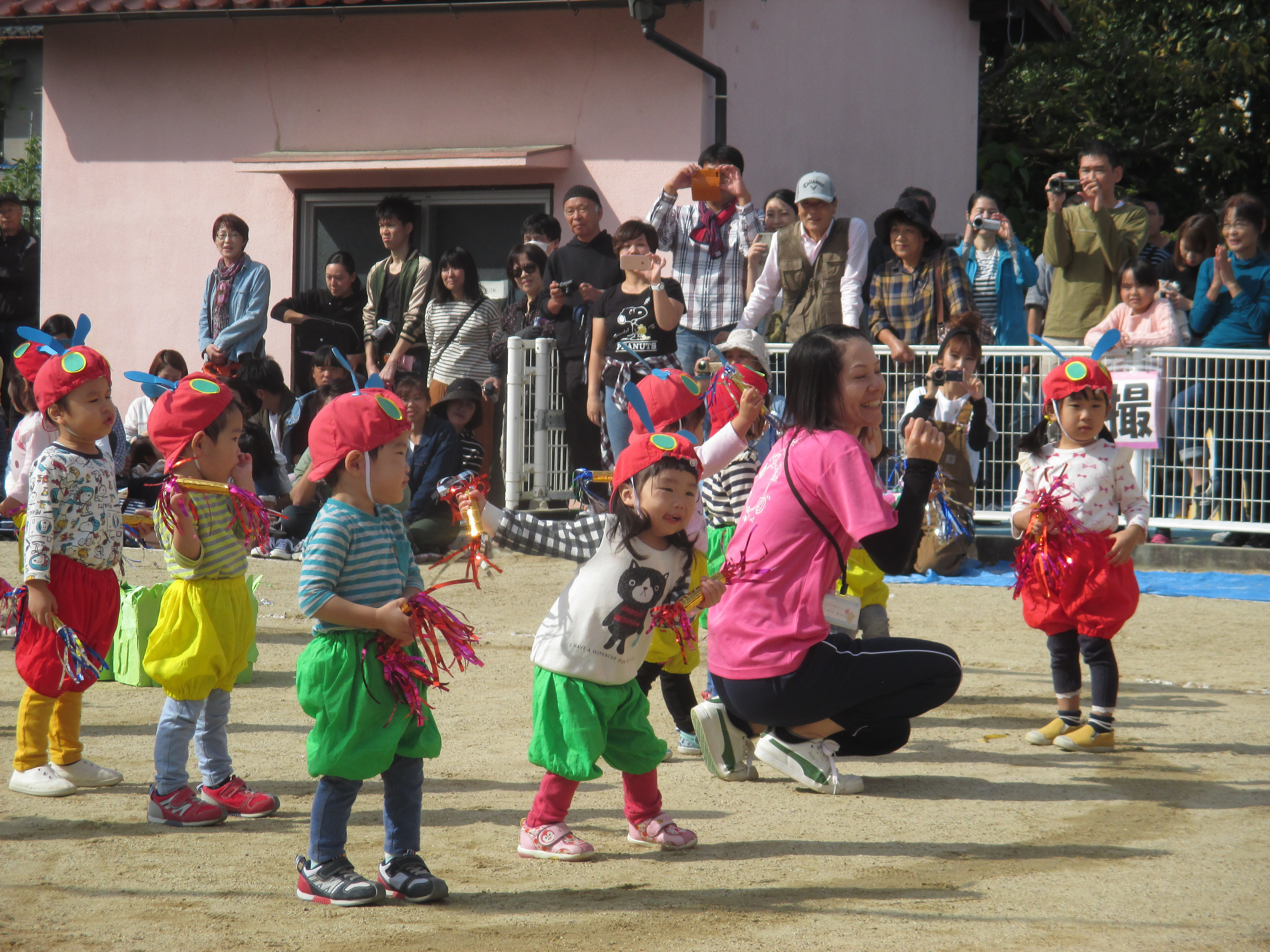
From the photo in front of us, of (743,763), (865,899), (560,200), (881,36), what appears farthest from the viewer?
(881,36)

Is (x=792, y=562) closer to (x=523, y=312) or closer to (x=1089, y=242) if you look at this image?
(x=1089, y=242)

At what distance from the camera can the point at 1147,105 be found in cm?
1734

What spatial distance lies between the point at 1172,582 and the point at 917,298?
2428mm

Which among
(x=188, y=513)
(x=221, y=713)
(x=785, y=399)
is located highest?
(x=785, y=399)

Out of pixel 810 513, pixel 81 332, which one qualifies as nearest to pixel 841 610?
pixel 810 513

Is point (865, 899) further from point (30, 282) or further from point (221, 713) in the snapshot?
point (30, 282)

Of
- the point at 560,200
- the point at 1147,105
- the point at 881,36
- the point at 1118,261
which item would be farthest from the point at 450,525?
the point at 1147,105

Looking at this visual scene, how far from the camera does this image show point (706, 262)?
9812 mm

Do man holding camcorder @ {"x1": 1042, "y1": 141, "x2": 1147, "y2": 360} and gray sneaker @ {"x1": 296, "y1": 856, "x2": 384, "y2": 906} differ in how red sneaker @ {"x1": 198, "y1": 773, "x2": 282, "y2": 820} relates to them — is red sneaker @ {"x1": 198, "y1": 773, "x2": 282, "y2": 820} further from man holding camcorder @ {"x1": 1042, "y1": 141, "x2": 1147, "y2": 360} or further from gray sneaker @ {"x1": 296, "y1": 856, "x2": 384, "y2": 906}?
man holding camcorder @ {"x1": 1042, "y1": 141, "x2": 1147, "y2": 360}

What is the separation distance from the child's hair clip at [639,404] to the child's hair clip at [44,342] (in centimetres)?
202

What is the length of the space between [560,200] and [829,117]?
308cm

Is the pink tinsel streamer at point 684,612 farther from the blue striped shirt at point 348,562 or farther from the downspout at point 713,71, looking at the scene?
the downspout at point 713,71

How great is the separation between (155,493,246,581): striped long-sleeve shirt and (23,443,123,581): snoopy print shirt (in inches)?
11.8

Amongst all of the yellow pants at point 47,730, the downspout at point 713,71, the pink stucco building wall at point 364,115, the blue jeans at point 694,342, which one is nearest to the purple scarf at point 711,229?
the blue jeans at point 694,342
